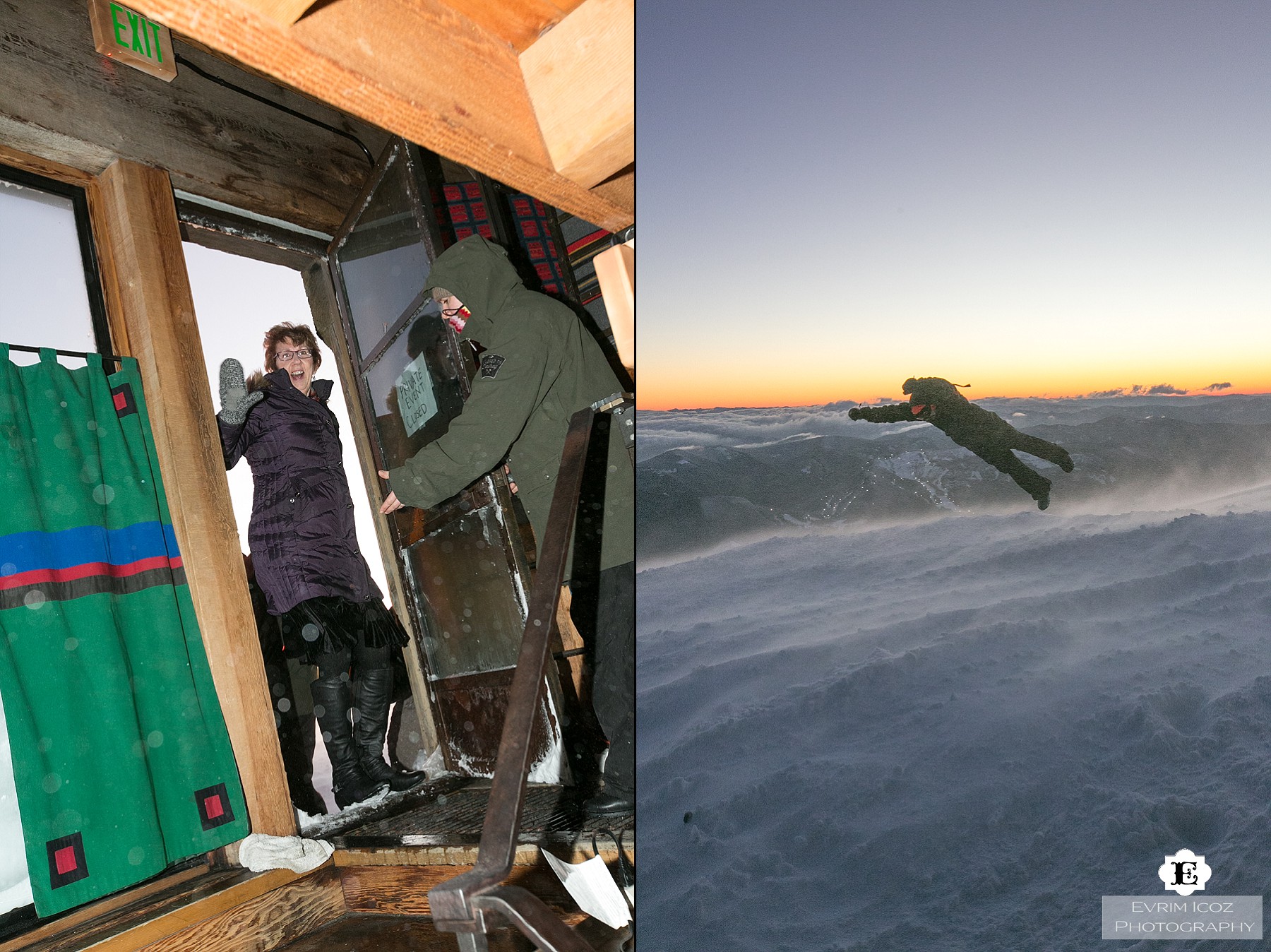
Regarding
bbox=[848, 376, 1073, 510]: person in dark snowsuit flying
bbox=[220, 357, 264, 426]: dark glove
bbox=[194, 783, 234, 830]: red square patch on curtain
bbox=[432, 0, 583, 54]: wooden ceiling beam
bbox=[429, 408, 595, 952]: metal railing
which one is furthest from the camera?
bbox=[848, 376, 1073, 510]: person in dark snowsuit flying

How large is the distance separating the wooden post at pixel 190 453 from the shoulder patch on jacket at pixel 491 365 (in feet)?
3.39

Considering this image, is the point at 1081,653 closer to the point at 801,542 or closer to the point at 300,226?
the point at 801,542

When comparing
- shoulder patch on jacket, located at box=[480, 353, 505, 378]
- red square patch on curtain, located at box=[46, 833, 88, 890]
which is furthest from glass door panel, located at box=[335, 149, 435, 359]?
red square patch on curtain, located at box=[46, 833, 88, 890]

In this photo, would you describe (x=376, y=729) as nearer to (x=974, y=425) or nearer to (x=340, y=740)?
(x=340, y=740)

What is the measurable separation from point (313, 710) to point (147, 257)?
5.70ft

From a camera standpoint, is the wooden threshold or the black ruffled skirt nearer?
the wooden threshold

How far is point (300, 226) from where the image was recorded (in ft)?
8.79

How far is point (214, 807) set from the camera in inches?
69.5

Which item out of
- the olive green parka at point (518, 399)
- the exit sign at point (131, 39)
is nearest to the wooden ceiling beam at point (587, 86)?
the olive green parka at point (518, 399)

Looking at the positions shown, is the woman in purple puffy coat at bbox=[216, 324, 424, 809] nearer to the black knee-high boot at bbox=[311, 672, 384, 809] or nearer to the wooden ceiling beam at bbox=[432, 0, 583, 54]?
the black knee-high boot at bbox=[311, 672, 384, 809]

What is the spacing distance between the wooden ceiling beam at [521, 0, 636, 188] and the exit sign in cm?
155

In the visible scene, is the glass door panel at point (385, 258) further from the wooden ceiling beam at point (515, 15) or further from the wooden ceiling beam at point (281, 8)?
the wooden ceiling beam at point (281, 8)

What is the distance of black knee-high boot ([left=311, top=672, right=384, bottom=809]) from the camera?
7.22ft

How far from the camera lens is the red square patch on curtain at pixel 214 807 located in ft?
5.73
